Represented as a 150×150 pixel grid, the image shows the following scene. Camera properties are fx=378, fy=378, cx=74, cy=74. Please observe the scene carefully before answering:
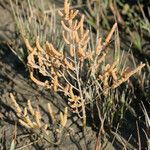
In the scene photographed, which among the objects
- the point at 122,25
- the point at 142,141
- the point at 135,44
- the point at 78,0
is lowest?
the point at 142,141

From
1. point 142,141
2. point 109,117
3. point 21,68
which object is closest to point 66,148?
point 109,117

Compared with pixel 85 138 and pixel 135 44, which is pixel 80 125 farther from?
pixel 135 44

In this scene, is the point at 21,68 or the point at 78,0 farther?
the point at 78,0

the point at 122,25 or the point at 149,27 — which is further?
the point at 122,25

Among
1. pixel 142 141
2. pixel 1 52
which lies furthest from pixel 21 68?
pixel 142 141

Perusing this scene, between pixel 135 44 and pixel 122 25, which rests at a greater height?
pixel 122 25

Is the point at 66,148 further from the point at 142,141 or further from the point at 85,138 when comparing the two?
the point at 142,141

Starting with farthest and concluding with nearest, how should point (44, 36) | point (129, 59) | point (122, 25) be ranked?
point (122, 25) < point (129, 59) < point (44, 36)

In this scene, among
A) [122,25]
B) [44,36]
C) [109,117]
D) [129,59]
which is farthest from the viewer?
[122,25]

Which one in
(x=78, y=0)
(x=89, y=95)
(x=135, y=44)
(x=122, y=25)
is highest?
(x=78, y=0)
